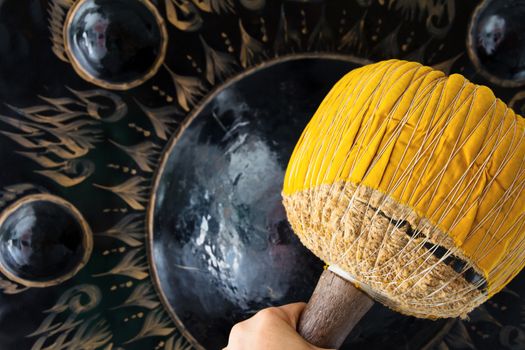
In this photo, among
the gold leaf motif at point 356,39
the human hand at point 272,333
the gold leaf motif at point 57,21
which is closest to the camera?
the human hand at point 272,333

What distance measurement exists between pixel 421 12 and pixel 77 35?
57cm

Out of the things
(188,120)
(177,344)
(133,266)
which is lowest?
(177,344)

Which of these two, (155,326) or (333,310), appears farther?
(155,326)

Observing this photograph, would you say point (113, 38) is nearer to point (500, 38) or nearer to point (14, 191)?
point (14, 191)

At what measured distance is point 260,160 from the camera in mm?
917

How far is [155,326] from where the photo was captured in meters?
0.93

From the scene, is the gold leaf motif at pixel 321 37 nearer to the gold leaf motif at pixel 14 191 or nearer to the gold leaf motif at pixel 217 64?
the gold leaf motif at pixel 217 64

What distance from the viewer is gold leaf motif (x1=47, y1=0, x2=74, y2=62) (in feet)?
2.61

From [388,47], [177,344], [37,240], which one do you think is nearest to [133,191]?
[37,240]

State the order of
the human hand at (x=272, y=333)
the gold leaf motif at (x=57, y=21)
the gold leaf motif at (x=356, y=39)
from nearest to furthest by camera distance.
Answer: the human hand at (x=272, y=333), the gold leaf motif at (x=57, y=21), the gold leaf motif at (x=356, y=39)

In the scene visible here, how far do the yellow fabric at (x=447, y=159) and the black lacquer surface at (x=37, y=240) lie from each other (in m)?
0.46

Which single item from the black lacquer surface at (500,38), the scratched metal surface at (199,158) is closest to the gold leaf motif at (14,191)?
the scratched metal surface at (199,158)

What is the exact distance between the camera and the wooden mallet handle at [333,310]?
0.67m

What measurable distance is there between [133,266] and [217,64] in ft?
1.23
